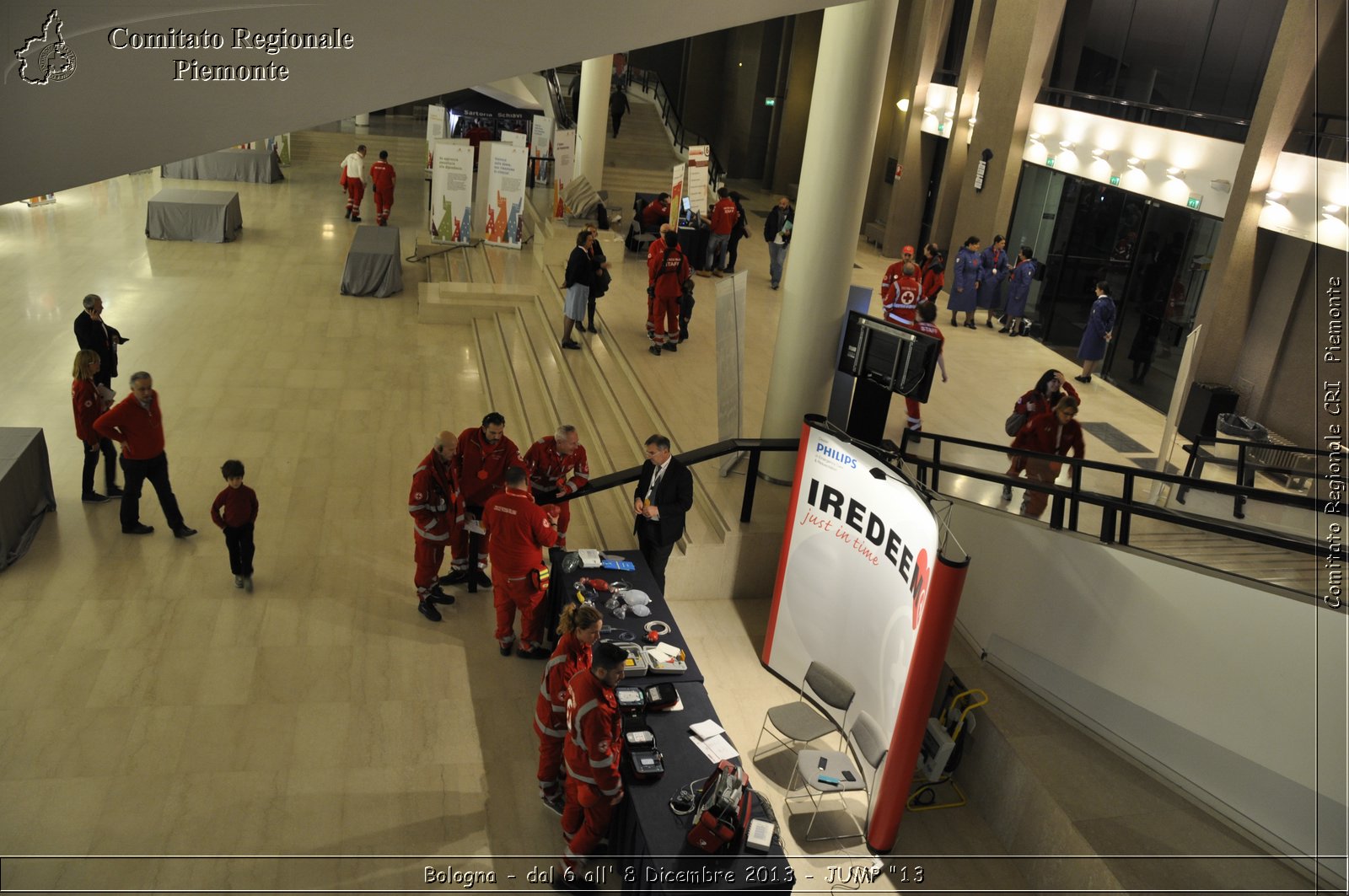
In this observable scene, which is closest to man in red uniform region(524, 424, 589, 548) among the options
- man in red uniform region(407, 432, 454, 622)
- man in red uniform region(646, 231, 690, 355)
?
man in red uniform region(407, 432, 454, 622)

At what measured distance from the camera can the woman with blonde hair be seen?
28.7 ft

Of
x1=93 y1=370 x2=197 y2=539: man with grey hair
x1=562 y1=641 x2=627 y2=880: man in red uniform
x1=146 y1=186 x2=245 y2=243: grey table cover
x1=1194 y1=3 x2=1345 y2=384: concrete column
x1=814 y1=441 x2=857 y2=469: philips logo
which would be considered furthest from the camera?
x1=146 y1=186 x2=245 y2=243: grey table cover

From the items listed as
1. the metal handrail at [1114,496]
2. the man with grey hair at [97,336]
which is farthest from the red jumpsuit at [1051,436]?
the man with grey hair at [97,336]

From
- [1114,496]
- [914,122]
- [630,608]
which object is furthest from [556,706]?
[914,122]

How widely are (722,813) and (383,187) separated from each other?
19.3 meters

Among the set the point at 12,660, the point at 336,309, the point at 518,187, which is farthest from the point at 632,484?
the point at 518,187

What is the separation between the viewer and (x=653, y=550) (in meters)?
7.86

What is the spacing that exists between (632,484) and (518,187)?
10.0m

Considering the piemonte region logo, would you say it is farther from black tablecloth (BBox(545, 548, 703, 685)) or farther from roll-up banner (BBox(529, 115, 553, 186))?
roll-up banner (BBox(529, 115, 553, 186))

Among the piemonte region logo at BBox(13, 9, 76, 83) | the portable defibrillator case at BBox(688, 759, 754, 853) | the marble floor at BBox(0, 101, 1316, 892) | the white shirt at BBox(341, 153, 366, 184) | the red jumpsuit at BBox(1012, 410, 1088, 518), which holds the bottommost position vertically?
the marble floor at BBox(0, 101, 1316, 892)

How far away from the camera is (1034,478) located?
7.39m

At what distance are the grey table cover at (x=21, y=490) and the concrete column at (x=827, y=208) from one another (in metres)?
6.61

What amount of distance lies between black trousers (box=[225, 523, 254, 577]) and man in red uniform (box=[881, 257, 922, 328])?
25.1 feet

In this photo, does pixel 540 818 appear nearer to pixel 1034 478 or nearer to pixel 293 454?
pixel 1034 478
